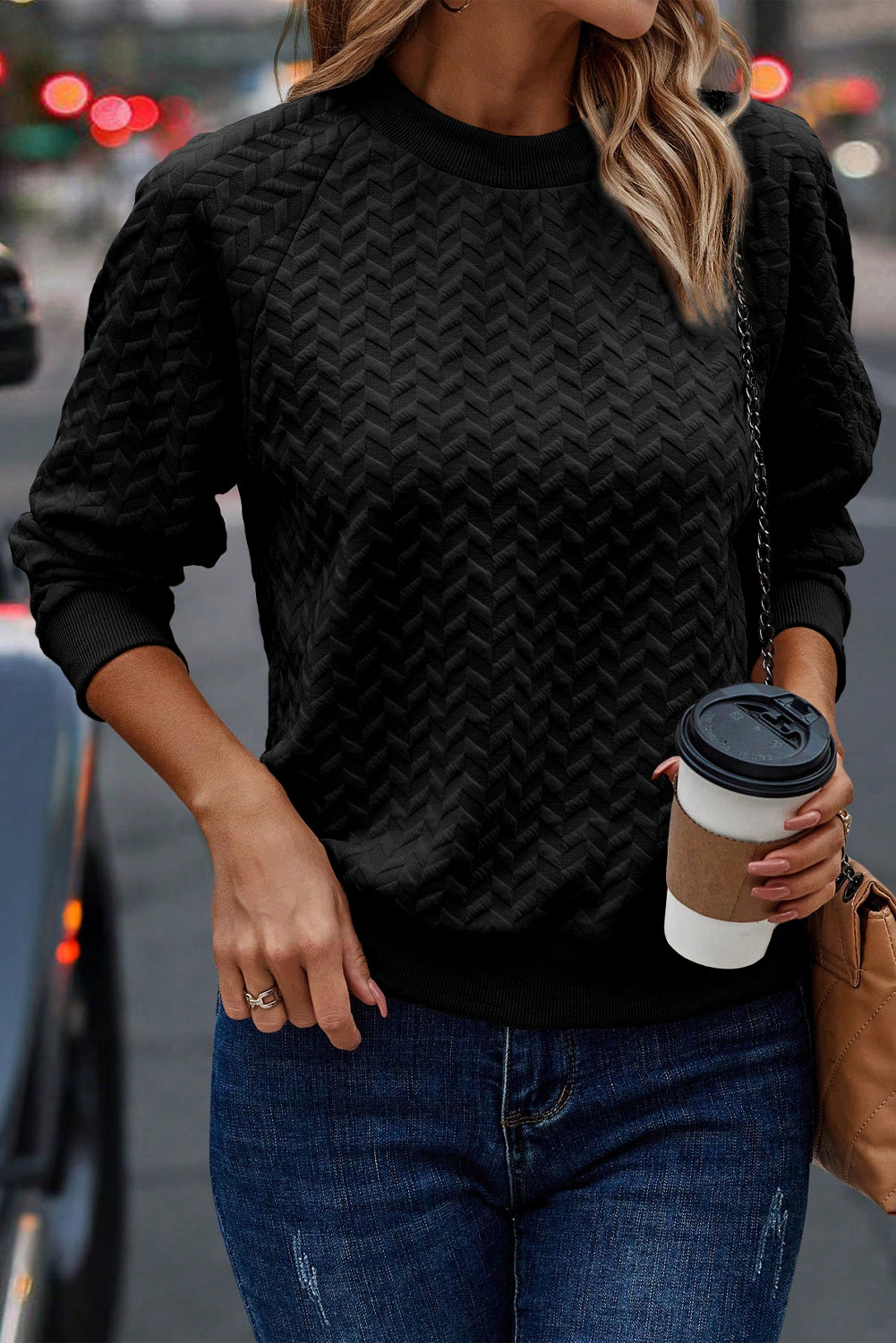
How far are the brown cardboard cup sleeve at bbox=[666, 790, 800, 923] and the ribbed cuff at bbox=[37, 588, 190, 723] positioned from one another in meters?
0.44

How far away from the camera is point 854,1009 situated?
1199mm

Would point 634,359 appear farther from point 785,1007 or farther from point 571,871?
point 785,1007

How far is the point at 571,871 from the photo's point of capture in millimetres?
1139

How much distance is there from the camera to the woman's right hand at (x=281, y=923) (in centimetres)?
111

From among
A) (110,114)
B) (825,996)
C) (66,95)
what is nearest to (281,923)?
(825,996)

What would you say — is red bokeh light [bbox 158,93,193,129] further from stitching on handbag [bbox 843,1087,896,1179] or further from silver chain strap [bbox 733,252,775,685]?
stitching on handbag [bbox 843,1087,896,1179]

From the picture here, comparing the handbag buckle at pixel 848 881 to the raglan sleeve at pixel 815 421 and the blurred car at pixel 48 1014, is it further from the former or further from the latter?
the blurred car at pixel 48 1014

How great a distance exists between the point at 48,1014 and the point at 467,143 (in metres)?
1.24

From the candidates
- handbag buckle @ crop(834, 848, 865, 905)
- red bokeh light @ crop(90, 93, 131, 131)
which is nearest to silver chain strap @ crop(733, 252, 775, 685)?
handbag buckle @ crop(834, 848, 865, 905)

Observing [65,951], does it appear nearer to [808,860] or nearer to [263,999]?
[263,999]

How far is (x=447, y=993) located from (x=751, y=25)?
837 inches

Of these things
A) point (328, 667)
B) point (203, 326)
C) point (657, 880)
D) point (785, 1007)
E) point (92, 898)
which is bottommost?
point (92, 898)

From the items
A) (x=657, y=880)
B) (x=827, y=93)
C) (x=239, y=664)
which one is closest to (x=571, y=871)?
(x=657, y=880)

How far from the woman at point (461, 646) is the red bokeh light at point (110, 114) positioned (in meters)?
31.0
